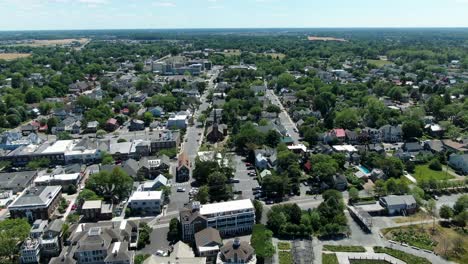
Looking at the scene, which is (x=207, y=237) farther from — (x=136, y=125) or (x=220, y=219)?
(x=136, y=125)

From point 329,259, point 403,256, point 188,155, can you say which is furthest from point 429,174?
point 188,155

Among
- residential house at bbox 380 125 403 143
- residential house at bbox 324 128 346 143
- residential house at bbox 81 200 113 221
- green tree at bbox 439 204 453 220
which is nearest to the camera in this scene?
green tree at bbox 439 204 453 220

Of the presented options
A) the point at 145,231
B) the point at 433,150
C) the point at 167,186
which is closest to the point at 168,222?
the point at 145,231

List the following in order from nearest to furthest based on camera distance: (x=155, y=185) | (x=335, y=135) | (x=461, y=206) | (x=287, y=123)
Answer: (x=461, y=206)
(x=155, y=185)
(x=335, y=135)
(x=287, y=123)

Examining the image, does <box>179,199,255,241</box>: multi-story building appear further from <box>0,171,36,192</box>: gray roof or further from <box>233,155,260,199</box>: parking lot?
<box>0,171,36,192</box>: gray roof

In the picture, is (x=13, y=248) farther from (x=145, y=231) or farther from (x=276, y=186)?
(x=276, y=186)

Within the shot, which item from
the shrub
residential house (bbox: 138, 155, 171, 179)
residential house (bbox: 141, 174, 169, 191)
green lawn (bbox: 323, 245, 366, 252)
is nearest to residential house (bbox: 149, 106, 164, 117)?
residential house (bbox: 138, 155, 171, 179)

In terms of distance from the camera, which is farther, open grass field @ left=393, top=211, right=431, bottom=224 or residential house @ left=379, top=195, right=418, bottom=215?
residential house @ left=379, top=195, right=418, bottom=215
